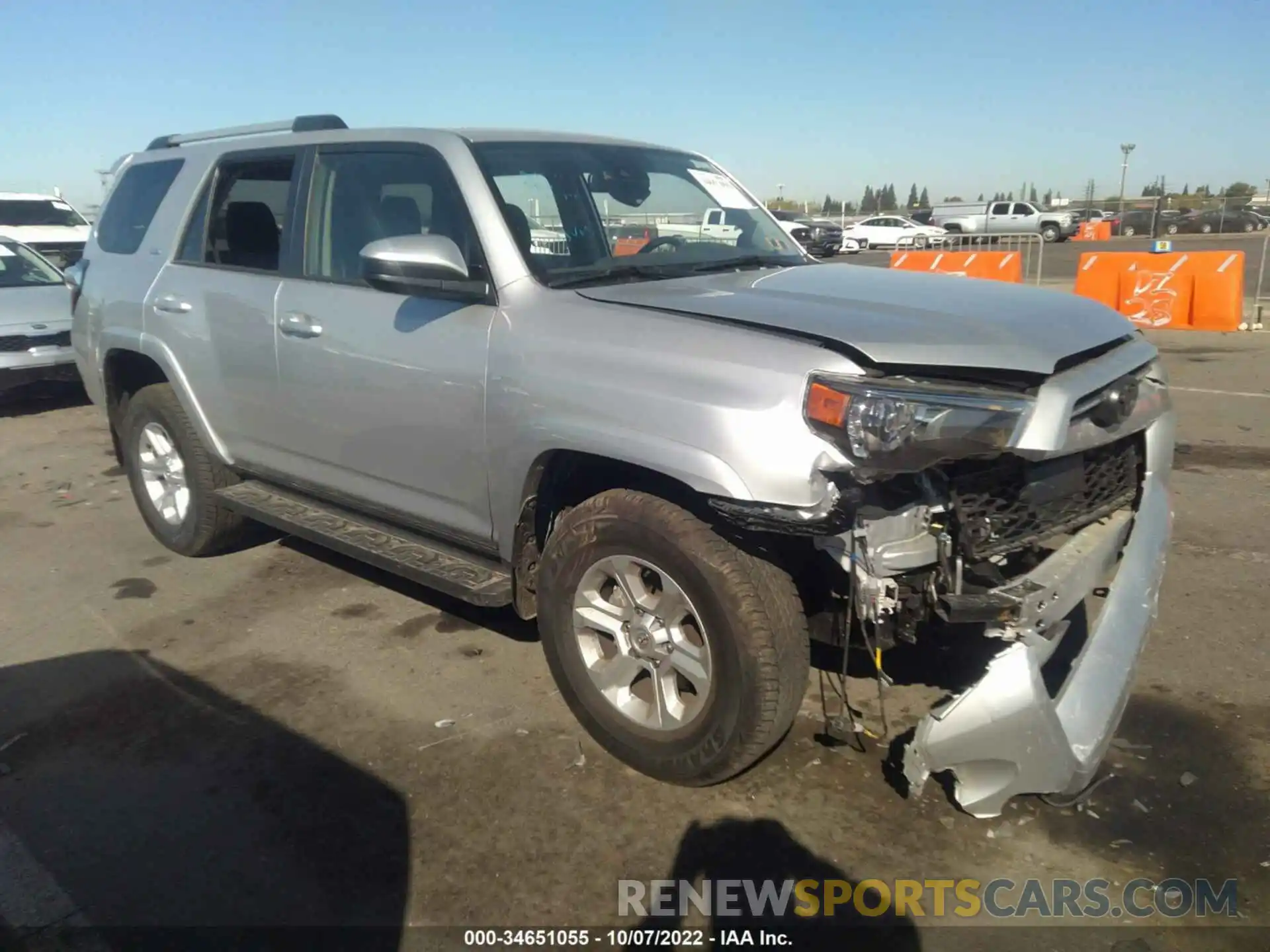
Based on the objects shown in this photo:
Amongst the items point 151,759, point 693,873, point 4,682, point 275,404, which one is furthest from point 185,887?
point 275,404

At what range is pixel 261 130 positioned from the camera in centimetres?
482

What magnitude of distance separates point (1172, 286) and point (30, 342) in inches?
527

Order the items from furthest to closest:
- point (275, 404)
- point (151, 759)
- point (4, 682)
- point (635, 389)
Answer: point (275, 404), point (4, 682), point (151, 759), point (635, 389)

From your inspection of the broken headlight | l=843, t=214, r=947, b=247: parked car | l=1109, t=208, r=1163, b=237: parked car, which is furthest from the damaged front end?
l=1109, t=208, r=1163, b=237: parked car

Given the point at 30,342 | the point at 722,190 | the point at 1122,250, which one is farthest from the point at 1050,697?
the point at 1122,250

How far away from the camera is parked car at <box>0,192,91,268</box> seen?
15.2 metres

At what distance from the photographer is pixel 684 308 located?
3.08 m

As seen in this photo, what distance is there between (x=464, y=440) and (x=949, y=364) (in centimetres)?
168

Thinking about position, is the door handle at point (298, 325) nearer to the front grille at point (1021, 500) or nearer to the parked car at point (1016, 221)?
the front grille at point (1021, 500)

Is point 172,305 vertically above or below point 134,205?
below

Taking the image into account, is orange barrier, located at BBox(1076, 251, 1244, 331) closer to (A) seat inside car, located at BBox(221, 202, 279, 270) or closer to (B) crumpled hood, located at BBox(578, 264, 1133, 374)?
(B) crumpled hood, located at BBox(578, 264, 1133, 374)

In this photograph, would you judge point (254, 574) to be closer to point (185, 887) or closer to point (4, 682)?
point (4, 682)

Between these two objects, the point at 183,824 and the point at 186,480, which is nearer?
the point at 183,824

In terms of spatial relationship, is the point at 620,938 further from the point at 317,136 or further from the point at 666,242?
the point at 317,136
